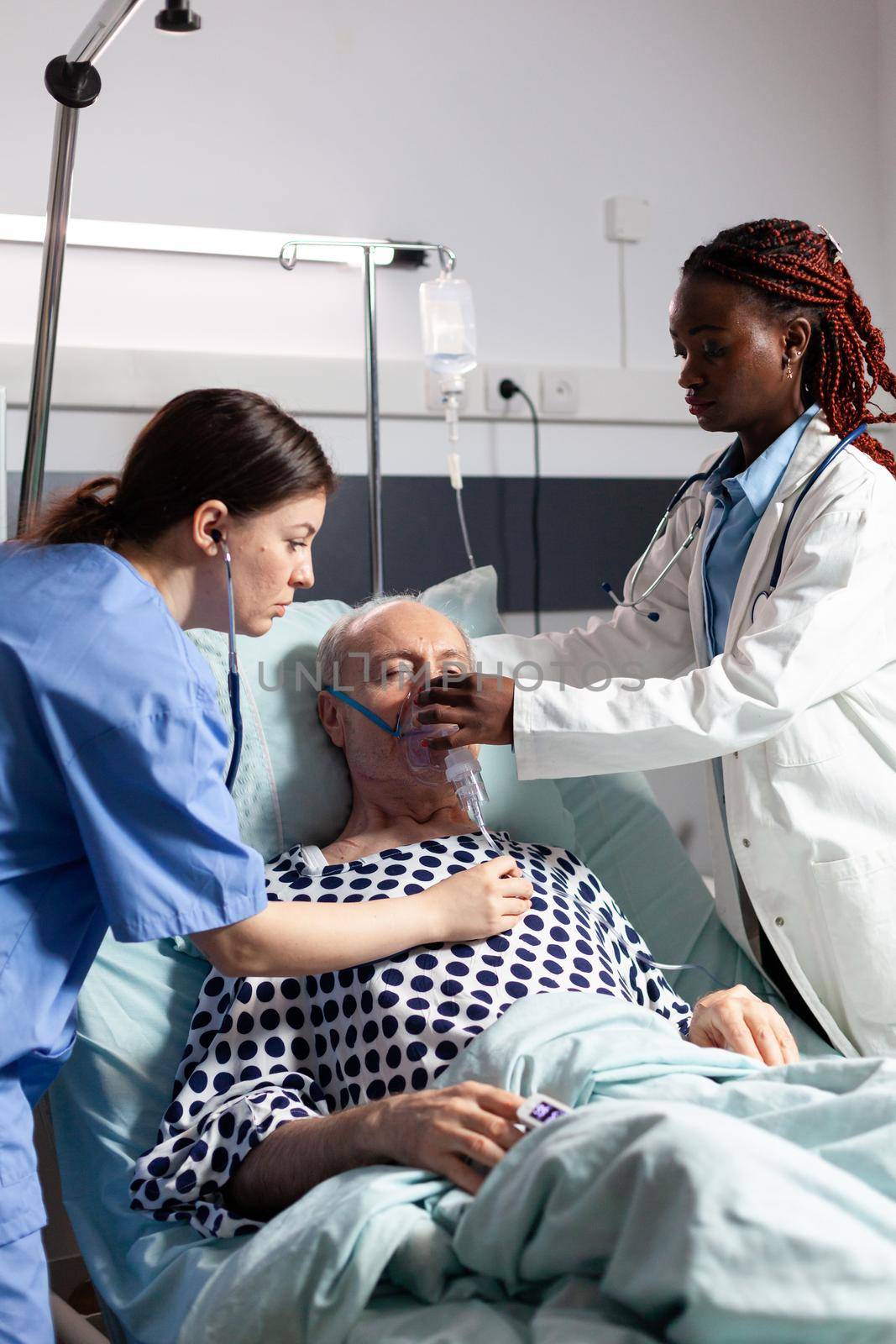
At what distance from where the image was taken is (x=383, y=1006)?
150 cm

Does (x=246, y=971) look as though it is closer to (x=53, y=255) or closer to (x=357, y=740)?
(x=357, y=740)

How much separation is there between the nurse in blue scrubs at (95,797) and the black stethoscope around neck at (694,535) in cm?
76

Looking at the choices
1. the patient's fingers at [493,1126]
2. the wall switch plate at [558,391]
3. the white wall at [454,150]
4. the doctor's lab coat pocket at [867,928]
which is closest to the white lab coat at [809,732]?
the doctor's lab coat pocket at [867,928]

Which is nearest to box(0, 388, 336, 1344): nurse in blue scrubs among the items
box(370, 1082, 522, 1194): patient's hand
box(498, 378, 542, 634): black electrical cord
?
box(370, 1082, 522, 1194): patient's hand

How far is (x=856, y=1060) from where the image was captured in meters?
1.28

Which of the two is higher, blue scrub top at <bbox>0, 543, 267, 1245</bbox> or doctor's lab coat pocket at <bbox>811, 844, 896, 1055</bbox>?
blue scrub top at <bbox>0, 543, 267, 1245</bbox>

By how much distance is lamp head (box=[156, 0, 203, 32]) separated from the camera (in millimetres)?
1611

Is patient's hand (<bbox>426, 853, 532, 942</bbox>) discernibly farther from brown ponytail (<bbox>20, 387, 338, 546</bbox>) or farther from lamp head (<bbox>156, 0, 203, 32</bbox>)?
lamp head (<bbox>156, 0, 203, 32</bbox>)

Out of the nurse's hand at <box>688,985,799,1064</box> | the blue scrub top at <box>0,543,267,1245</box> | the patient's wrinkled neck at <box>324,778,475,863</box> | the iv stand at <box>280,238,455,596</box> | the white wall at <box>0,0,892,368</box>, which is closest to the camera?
the blue scrub top at <box>0,543,267,1245</box>

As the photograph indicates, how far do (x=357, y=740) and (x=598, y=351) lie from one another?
1472 mm

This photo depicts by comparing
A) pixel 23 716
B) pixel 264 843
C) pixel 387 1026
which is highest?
pixel 23 716

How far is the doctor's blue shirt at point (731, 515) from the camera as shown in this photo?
1.88 meters

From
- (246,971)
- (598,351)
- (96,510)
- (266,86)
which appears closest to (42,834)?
(246,971)

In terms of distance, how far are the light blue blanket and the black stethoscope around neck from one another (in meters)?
0.74
